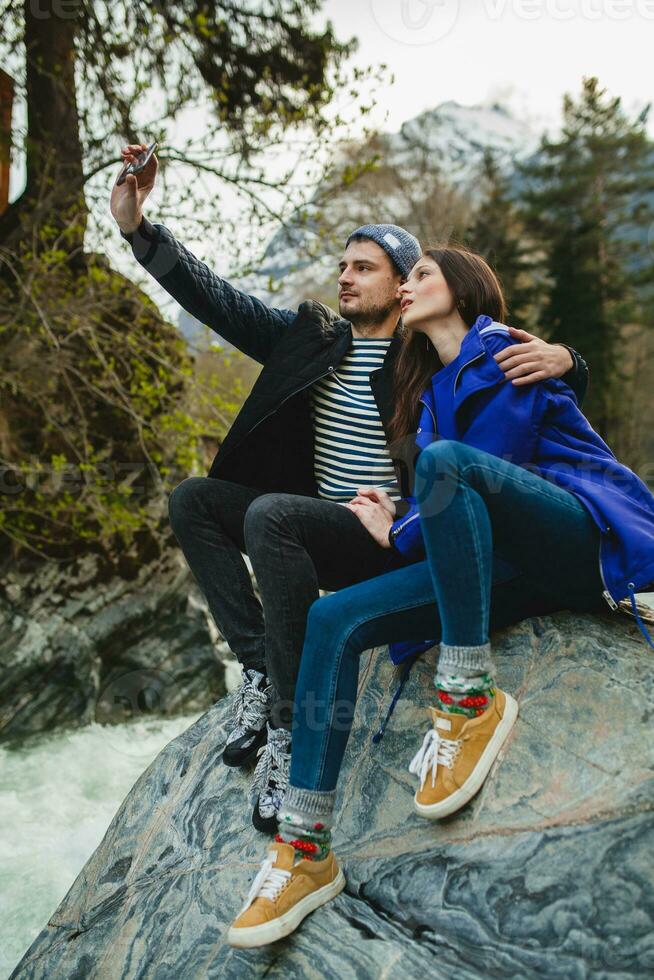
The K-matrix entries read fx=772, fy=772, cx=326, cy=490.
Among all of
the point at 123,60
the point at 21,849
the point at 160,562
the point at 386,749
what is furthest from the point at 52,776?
the point at 123,60

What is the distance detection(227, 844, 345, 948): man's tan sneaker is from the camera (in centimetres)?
171

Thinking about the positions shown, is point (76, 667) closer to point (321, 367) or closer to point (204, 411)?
point (204, 411)

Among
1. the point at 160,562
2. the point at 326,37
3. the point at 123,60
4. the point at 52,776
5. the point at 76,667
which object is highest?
the point at 326,37

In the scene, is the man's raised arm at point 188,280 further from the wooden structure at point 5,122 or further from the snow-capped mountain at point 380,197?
the wooden structure at point 5,122

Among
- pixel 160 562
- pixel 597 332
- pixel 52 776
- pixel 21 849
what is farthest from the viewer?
pixel 597 332

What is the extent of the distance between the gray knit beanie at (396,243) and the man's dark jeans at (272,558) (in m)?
1.04

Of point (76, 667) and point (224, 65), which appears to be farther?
point (224, 65)

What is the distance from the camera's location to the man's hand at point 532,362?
6.73 ft

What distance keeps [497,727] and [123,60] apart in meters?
5.58

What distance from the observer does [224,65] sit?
630cm

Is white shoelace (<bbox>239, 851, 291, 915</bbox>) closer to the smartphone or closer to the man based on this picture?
the man

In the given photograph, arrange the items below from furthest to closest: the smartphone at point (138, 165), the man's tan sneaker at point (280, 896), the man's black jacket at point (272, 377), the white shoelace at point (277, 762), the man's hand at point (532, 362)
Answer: the man's black jacket at point (272, 377)
the smartphone at point (138, 165)
the white shoelace at point (277, 762)
the man's hand at point (532, 362)
the man's tan sneaker at point (280, 896)

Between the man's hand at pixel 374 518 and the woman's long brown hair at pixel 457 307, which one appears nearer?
the man's hand at pixel 374 518

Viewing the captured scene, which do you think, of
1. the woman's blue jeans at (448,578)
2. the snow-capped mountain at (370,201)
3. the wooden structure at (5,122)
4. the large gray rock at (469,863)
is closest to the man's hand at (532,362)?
the woman's blue jeans at (448,578)
